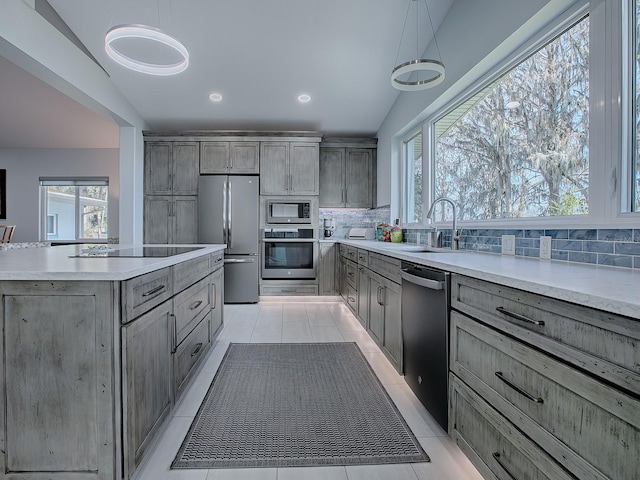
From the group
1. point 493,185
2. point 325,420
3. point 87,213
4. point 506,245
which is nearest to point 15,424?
point 325,420

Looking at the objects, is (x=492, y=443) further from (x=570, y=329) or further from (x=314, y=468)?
(x=314, y=468)

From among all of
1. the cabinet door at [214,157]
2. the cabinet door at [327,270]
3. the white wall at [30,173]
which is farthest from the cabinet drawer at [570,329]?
the white wall at [30,173]

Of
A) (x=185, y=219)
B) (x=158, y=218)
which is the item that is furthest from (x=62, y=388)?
(x=158, y=218)

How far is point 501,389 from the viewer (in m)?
1.19

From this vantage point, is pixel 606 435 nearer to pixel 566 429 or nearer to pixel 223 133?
pixel 566 429

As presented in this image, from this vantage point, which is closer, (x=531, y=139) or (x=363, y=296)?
(x=531, y=139)

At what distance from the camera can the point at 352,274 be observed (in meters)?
4.02

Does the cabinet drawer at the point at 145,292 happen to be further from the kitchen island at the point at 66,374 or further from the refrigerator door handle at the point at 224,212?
the refrigerator door handle at the point at 224,212

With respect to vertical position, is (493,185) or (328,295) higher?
(493,185)

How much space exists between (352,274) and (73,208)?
7027mm

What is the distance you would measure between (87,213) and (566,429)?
9032mm

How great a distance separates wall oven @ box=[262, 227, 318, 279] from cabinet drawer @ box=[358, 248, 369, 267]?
1.43 meters

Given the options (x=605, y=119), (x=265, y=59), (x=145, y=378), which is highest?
(x=265, y=59)

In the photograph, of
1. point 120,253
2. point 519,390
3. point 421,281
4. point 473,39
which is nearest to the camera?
point 519,390
